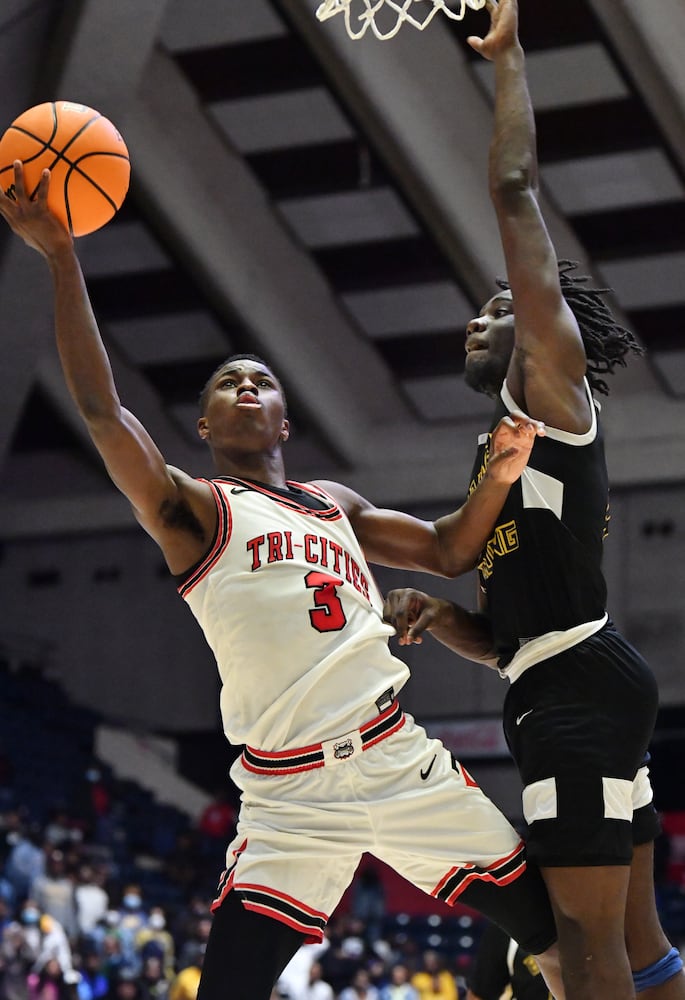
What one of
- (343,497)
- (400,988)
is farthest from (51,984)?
(343,497)

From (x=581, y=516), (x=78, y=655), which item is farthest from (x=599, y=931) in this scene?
(x=78, y=655)

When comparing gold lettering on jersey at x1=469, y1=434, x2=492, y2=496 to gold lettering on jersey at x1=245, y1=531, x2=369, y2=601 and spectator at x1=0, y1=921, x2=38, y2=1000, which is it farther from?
spectator at x1=0, y1=921, x2=38, y2=1000

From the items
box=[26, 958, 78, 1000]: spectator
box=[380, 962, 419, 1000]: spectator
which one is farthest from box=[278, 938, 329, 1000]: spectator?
box=[26, 958, 78, 1000]: spectator

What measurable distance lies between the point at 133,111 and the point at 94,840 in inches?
375

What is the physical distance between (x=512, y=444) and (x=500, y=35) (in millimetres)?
1354

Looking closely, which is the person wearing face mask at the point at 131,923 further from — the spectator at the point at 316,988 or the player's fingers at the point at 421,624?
the player's fingers at the point at 421,624

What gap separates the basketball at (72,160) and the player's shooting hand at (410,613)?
1.57 metres

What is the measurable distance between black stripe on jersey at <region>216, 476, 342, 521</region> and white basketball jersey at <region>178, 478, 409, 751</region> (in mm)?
61

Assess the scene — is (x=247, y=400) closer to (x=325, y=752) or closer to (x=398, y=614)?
(x=398, y=614)

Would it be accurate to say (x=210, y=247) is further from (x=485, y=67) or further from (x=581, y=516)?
(x=581, y=516)

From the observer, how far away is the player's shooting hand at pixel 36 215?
14.2ft

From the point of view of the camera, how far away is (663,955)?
14.4ft

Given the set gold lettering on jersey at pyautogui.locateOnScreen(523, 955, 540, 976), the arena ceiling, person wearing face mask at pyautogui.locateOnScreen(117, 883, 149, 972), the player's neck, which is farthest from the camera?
the arena ceiling

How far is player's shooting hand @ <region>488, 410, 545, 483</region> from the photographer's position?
4215mm
